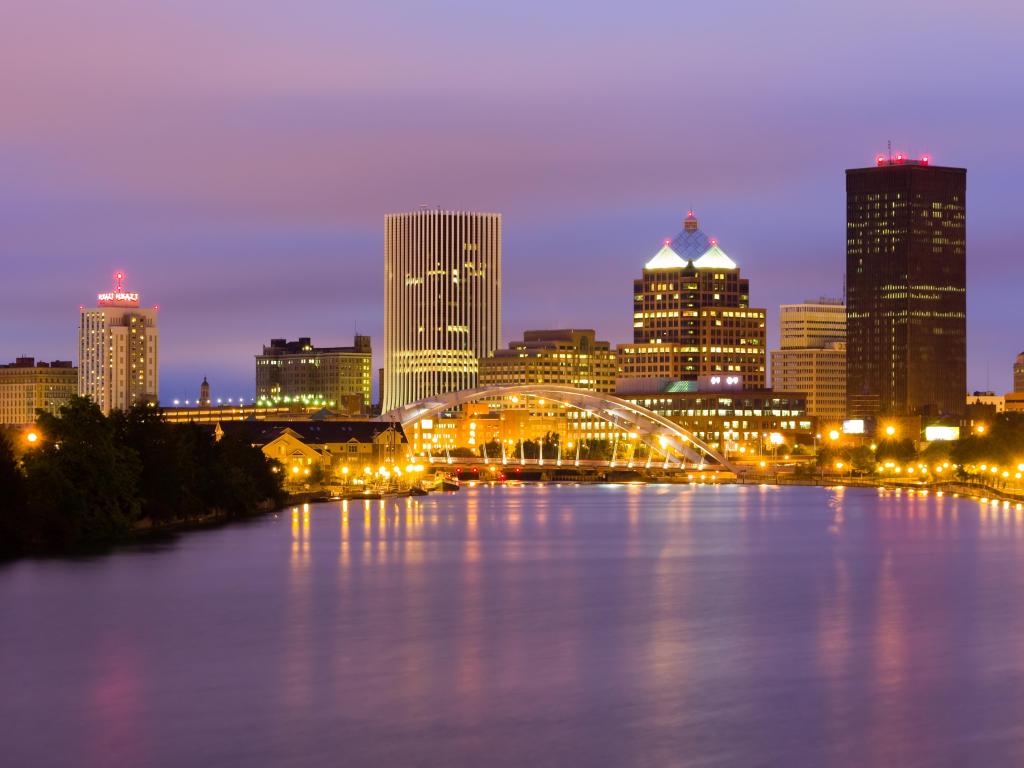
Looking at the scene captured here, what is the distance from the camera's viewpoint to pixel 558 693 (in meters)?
39.5

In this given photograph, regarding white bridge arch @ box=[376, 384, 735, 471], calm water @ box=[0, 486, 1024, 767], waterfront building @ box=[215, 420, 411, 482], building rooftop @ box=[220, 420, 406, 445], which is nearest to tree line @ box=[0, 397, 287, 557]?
calm water @ box=[0, 486, 1024, 767]

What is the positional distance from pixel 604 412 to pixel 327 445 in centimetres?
4899

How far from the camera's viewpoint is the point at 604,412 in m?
196

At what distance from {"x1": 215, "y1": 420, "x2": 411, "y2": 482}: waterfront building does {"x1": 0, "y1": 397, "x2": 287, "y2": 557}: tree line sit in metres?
36.2

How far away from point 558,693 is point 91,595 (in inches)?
837

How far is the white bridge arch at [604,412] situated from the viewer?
188m

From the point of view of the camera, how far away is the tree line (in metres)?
69.5

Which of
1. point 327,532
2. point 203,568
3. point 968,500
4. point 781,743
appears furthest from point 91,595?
point 968,500

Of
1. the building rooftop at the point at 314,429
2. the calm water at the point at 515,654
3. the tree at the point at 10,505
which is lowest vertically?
the calm water at the point at 515,654

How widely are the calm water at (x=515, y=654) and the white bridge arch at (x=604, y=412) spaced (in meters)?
106

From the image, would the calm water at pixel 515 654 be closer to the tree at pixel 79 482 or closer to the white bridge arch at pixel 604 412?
the tree at pixel 79 482

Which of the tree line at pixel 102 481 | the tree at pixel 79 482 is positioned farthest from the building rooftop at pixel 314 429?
the tree at pixel 79 482

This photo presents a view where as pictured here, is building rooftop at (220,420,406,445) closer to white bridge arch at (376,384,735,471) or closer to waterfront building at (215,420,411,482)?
waterfront building at (215,420,411,482)

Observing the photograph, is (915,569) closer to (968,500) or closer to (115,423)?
(115,423)
